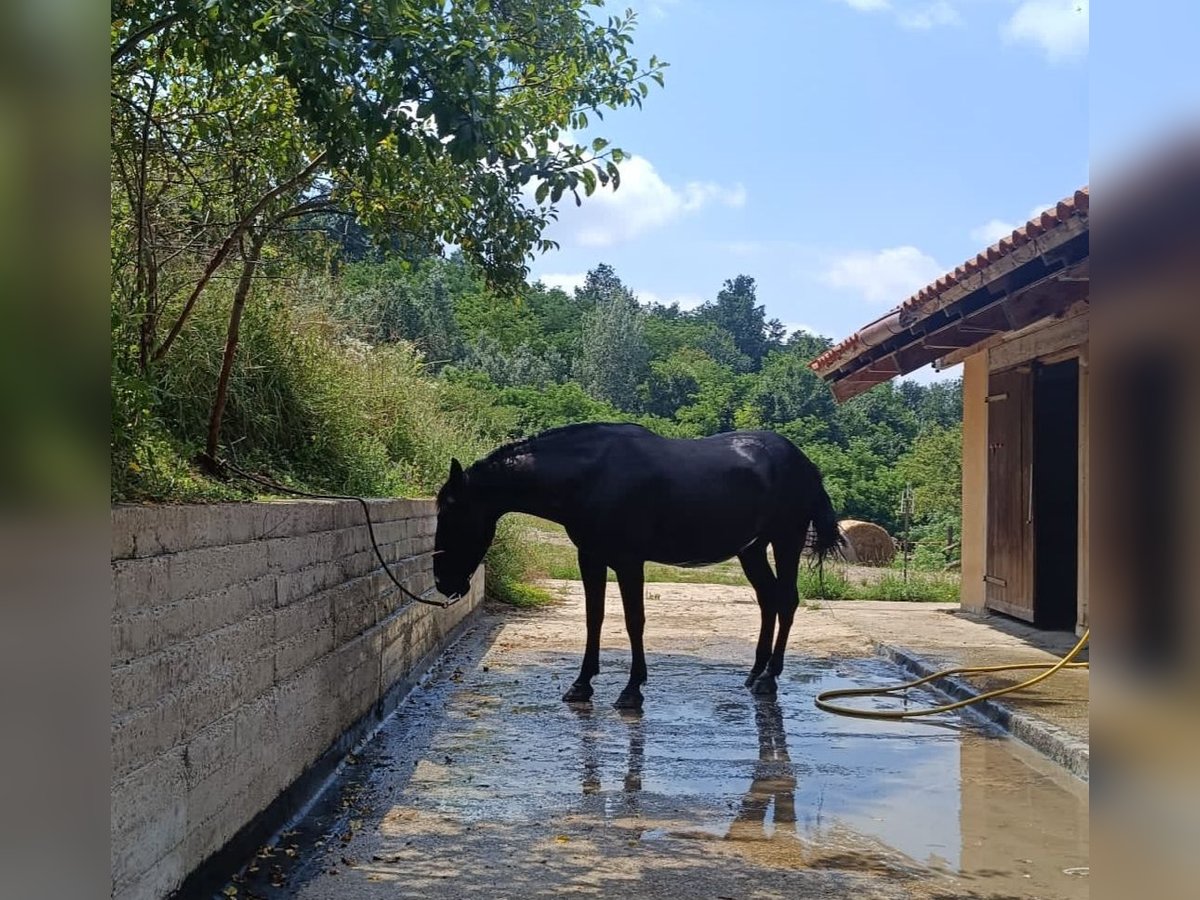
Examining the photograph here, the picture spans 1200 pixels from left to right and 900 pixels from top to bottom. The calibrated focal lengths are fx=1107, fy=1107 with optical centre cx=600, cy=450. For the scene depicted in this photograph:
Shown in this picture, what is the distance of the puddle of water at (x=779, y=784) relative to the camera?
13.3ft

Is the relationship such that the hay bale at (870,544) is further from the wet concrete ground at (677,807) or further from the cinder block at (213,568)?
the cinder block at (213,568)

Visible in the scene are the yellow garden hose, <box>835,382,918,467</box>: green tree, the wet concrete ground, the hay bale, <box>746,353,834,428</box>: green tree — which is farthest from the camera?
<box>746,353,834,428</box>: green tree

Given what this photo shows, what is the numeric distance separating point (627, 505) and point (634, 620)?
718 mm

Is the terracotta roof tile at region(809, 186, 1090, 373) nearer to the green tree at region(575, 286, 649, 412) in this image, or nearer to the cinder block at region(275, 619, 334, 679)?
the cinder block at region(275, 619, 334, 679)

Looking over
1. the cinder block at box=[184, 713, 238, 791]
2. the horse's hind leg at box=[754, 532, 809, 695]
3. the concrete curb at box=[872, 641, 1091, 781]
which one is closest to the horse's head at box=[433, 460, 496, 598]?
the horse's hind leg at box=[754, 532, 809, 695]

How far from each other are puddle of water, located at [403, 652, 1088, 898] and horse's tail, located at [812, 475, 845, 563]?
127cm

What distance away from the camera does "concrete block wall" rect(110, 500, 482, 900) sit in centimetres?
272

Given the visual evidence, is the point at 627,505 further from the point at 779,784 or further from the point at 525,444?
the point at 779,784
